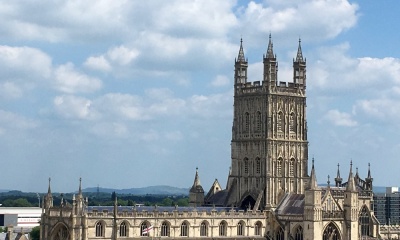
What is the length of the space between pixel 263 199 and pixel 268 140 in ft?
32.0

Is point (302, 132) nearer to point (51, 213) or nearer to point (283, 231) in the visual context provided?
point (283, 231)

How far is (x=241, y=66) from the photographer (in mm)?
156625

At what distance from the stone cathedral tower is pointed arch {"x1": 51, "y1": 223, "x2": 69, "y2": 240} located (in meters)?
32.7

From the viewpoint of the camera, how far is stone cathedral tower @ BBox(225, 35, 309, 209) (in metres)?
148

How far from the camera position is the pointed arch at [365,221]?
152m

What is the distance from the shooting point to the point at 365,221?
6004 inches

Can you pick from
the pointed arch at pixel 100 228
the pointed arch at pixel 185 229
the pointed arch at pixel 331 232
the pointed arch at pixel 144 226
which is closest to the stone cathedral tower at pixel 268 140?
the pointed arch at pixel 331 232

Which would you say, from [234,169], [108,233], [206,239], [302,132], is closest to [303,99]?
[302,132]

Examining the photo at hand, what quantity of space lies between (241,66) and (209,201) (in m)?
24.8

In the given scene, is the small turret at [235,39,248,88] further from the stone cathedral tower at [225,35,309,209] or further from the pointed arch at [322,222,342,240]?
the pointed arch at [322,222,342,240]

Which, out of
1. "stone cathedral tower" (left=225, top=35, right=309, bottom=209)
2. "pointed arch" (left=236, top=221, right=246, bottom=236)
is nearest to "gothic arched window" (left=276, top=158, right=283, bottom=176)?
"stone cathedral tower" (left=225, top=35, right=309, bottom=209)

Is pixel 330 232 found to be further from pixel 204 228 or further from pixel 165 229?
pixel 165 229

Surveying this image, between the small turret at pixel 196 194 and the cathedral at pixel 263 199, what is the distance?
7.0 inches

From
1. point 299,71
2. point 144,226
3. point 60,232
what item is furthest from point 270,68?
point 60,232
